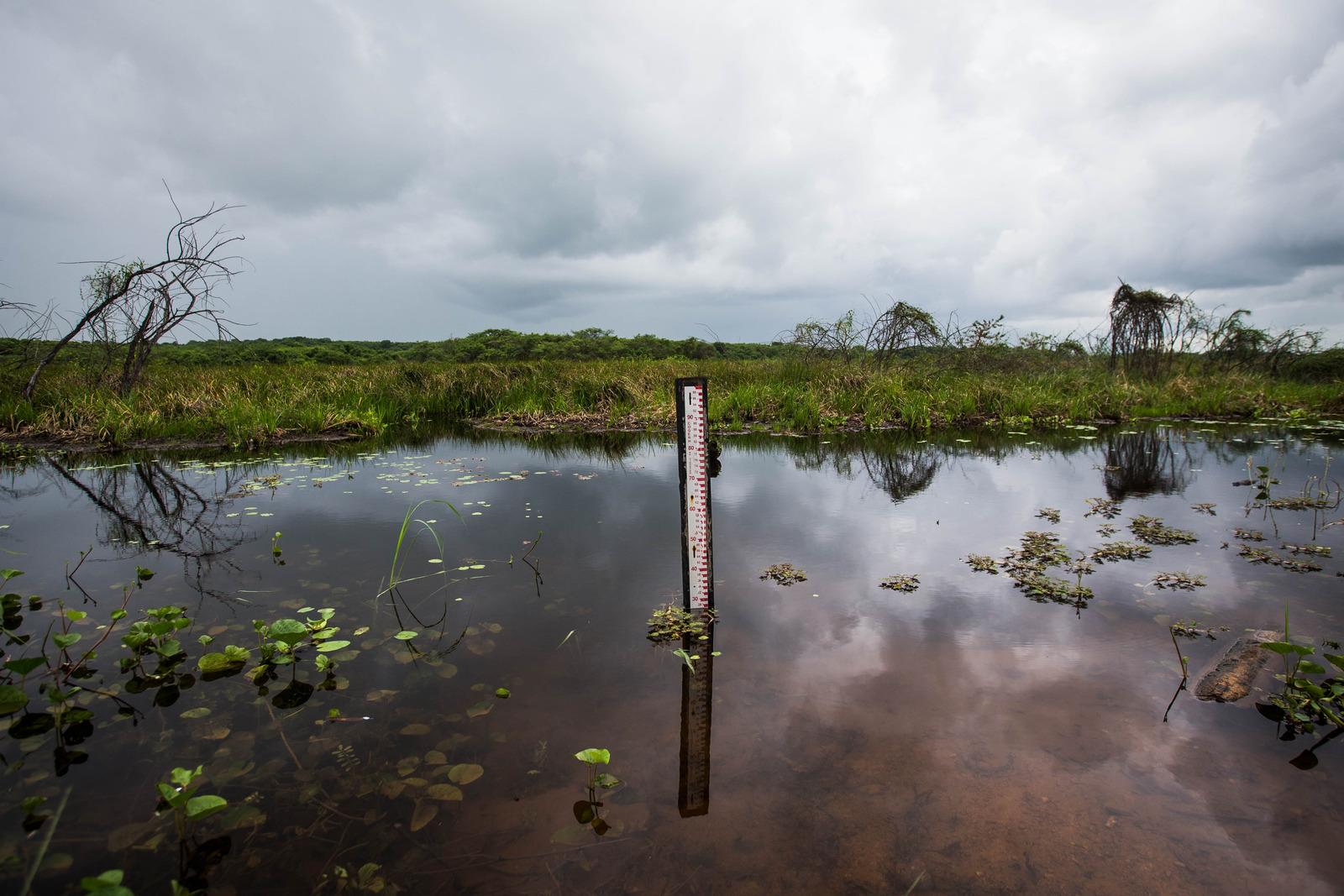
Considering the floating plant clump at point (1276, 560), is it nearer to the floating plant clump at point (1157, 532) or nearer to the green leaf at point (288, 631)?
the floating plant clump at point (1157, 532)

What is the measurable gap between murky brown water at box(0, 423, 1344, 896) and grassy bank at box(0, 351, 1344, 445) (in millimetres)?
6414

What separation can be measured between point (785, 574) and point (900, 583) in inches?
28.8

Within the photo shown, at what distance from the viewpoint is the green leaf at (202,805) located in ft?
5.51

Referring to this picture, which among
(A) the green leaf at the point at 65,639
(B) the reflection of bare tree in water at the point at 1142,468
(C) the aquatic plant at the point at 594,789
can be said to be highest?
(B) the reflection of bare tree in water at the point at 1142,468

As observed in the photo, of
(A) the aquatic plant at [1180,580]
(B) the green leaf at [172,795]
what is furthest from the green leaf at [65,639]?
(A) the aquatic plant at [1180,580]

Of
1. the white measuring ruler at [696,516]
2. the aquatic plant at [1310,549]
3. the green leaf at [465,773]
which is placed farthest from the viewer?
the aquatic plant at [1310,549]

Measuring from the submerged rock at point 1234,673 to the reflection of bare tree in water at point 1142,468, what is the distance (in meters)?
3.54

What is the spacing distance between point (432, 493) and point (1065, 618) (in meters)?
5.62

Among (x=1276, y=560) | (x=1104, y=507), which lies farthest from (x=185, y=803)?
(x=1104, y=507)

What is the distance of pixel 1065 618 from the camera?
3270 mm

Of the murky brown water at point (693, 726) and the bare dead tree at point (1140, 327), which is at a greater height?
the bare dead tree at point (1140, 327)

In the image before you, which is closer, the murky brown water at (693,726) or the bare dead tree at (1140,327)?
the murky brown water at (693,726)

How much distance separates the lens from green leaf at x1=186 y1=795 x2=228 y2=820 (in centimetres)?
168

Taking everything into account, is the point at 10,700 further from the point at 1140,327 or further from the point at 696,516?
the point at 1140,327
